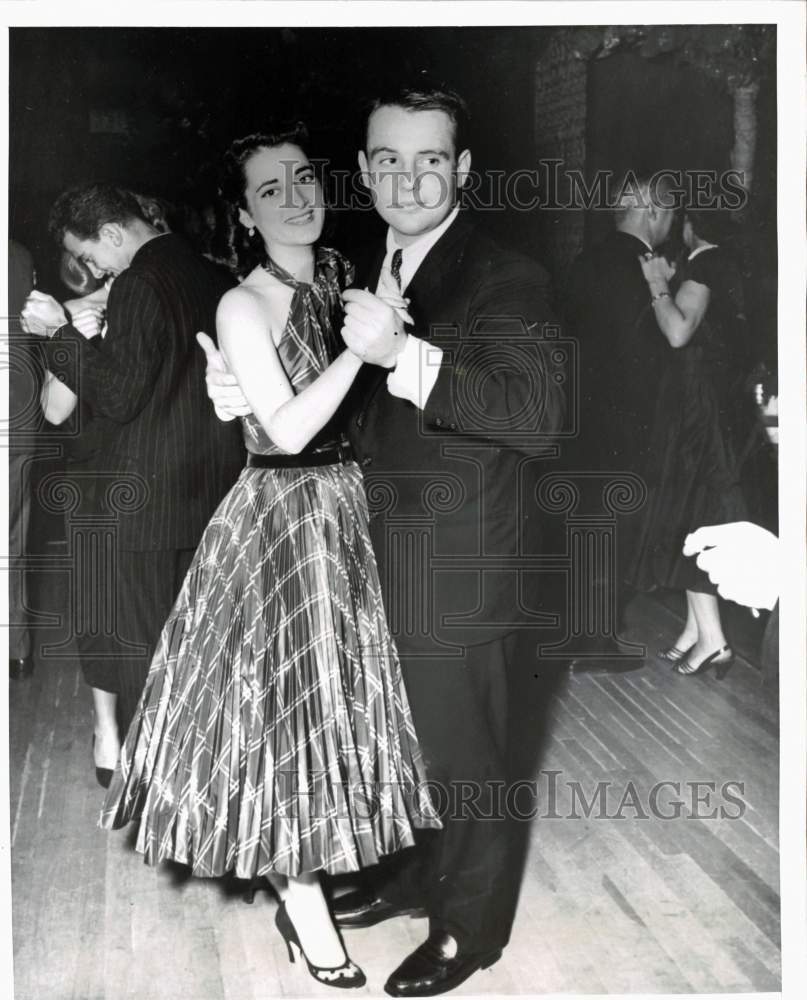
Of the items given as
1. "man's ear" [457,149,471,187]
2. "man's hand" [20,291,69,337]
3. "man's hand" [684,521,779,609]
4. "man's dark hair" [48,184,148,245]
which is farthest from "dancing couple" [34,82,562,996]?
"man's hand" [684,521,779,609]

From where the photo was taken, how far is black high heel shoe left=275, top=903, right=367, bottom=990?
6.56ft

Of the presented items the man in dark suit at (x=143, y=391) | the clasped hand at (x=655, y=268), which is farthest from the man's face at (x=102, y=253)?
the clasped hand at (x=655, y=268)

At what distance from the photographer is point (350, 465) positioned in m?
1.96

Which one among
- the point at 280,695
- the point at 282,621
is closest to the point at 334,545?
the point at 282,621

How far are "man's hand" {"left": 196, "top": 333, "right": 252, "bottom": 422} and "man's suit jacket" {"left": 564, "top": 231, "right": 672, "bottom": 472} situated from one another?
63 centimetres

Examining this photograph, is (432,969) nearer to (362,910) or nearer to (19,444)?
(362,910)

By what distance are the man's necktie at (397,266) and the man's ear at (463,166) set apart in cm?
17

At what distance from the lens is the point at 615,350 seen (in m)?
2.05

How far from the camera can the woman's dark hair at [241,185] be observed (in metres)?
1.92

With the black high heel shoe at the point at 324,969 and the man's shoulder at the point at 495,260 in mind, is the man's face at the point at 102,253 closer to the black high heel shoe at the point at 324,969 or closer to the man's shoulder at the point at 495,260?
the man's shoulder at the point at 495,260

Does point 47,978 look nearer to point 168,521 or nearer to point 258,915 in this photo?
point 258,915

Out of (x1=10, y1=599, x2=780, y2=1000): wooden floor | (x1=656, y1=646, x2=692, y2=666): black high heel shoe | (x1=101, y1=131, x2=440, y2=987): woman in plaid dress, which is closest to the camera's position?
(x1=101, y1=131, x2=440, y2=987): woman in plaid dress

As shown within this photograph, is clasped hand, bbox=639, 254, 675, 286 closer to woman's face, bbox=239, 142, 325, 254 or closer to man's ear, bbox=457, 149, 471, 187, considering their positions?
man's ear, bbox=457, 149, 471, 187

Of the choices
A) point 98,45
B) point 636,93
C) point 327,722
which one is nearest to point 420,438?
point 327,722
